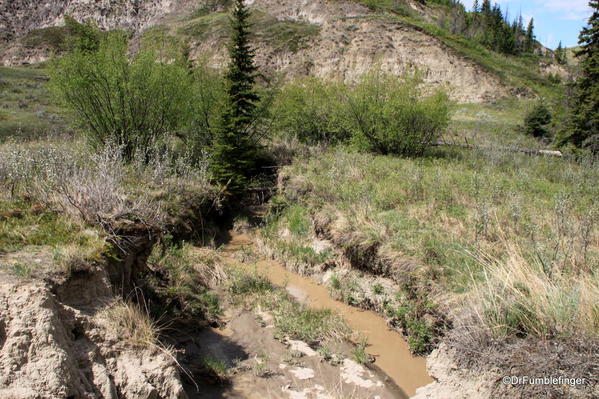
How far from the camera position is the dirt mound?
2.94m

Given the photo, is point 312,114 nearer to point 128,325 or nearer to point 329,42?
point 128,325

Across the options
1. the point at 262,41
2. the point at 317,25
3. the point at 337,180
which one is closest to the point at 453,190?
the point at 337,180

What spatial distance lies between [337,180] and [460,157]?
6.55 meters

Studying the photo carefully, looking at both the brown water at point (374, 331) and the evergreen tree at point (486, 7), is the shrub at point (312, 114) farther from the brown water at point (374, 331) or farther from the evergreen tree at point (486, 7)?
the evergreen tree at point (486, 7)

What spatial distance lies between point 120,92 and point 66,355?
10.2m

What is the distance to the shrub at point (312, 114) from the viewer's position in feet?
57.1

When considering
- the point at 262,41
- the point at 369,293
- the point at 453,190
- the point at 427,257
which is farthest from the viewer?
the point at 262,41

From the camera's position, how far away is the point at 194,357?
5469mm

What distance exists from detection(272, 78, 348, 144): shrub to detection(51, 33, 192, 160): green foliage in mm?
5738

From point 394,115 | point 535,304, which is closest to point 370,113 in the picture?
point 394,115

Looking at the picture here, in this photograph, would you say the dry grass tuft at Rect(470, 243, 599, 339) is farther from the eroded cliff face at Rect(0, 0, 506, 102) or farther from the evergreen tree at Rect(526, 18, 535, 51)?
the evergreen tree at Rect(526, 18, 535, 51)

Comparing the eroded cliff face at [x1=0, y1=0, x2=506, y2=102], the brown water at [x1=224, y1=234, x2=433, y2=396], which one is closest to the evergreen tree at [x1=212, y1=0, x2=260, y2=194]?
the brown water at [x1=224, y1=234, x2=433, y2=396]

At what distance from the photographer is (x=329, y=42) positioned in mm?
49375

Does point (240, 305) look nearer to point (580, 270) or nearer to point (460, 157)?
point (580, 270)
